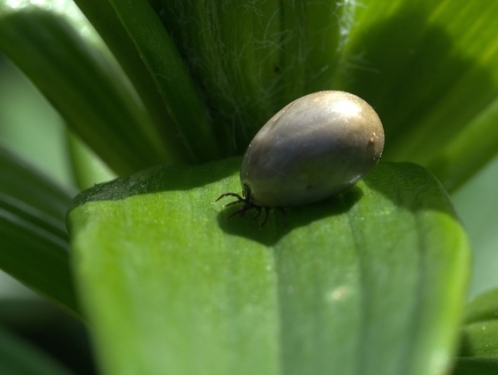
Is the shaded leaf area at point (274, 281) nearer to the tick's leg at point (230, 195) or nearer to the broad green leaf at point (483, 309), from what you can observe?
the tick's leg at point (230, 195)

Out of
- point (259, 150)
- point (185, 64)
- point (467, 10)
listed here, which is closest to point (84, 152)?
point (185, 64)

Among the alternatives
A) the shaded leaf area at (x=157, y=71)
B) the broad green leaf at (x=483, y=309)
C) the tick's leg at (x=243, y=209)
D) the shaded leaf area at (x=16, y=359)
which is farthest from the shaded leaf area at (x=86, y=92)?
the broad green leaf at (x=483, y=309)

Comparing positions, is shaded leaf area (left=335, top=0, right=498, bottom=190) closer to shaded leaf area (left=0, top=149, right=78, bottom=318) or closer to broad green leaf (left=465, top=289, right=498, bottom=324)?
broad green leaf (left=465, top=289, right=498, bottom=324)

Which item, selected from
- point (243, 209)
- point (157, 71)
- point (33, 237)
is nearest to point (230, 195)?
point (243, 209)

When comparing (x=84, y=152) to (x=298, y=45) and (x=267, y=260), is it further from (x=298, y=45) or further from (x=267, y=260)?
(x=267, y=260)

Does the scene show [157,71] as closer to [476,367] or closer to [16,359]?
[16,359]

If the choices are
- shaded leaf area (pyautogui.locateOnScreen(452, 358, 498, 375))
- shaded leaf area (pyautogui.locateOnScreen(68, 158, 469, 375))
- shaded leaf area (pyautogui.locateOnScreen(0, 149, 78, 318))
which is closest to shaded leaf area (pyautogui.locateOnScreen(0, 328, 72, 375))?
shaded leaf area (pyautogui.locateOnScreen(0, 149, 78, 318))

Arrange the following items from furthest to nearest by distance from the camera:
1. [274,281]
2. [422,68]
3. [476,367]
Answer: [422,68], [476,367], [274,281]
